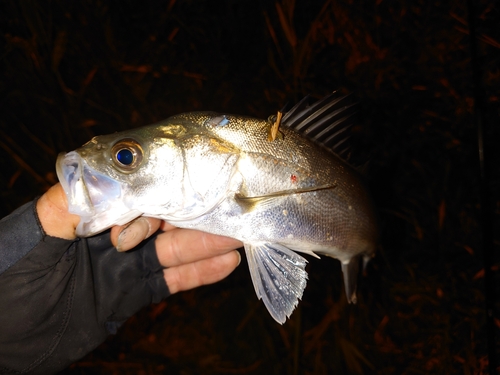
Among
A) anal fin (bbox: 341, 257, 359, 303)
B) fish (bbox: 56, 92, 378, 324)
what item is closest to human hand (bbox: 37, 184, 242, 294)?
fish (bbox: 56, 92, 378, 324)

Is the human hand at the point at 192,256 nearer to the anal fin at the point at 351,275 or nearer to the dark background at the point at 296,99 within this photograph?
the anal fin at the point at 351,275

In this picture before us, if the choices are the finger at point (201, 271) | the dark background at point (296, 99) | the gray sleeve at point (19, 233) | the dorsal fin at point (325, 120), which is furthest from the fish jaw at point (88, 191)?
the dark background at point (296, 99)

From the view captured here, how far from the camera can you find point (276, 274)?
1711mm

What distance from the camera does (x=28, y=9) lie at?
4305mm

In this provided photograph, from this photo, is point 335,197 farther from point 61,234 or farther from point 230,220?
Answer: point 61,234

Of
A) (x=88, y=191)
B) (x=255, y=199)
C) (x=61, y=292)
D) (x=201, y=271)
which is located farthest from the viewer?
(x=201, y=271)

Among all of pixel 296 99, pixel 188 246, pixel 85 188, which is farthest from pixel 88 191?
pixel 296 99

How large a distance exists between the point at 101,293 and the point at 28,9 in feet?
14.1

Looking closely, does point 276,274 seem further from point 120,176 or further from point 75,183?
point 75,183

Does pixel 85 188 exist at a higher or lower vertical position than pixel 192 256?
higher

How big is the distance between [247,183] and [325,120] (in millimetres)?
592

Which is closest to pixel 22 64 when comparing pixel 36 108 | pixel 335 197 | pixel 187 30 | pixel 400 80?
pixel 36 108

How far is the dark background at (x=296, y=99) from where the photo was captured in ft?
13.1

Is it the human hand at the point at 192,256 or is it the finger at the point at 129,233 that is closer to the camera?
the finger at the point at 129,233
